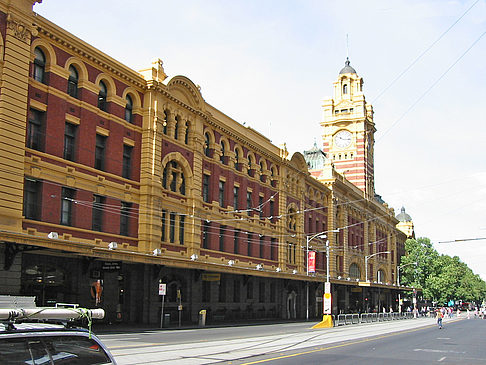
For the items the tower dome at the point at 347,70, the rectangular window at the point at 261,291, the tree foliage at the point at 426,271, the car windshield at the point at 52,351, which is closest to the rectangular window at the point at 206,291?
the rectangular window at the point at 261,291

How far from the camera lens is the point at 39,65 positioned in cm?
3052

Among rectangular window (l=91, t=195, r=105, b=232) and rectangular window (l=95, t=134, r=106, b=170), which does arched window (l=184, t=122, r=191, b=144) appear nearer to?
rectangular window (l=95, t=134, r=106, b=170)

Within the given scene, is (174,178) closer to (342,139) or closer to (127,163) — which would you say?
(127,163)

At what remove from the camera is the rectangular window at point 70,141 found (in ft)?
105

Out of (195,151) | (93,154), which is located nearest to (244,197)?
(195,151)

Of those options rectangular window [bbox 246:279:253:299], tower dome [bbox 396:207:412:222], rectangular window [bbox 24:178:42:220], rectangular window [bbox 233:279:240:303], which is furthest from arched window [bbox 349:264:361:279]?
tower dome [bbox 396:207:412:222]

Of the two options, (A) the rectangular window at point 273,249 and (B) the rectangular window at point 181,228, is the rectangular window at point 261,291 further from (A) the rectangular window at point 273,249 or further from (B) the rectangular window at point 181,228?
(B) the rectangular window at point 181,228

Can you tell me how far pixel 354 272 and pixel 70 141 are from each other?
57.9 metres

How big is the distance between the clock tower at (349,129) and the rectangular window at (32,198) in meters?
69.2

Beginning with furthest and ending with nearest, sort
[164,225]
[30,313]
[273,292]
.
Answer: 1. [273,292]
2. [164,225]
3. [30,313]

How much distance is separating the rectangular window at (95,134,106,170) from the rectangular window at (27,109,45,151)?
462 cm

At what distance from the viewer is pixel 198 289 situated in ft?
140

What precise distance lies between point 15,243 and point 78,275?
6745mm

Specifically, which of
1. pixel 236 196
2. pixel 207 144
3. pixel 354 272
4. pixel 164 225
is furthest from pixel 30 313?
pixel 354 272
